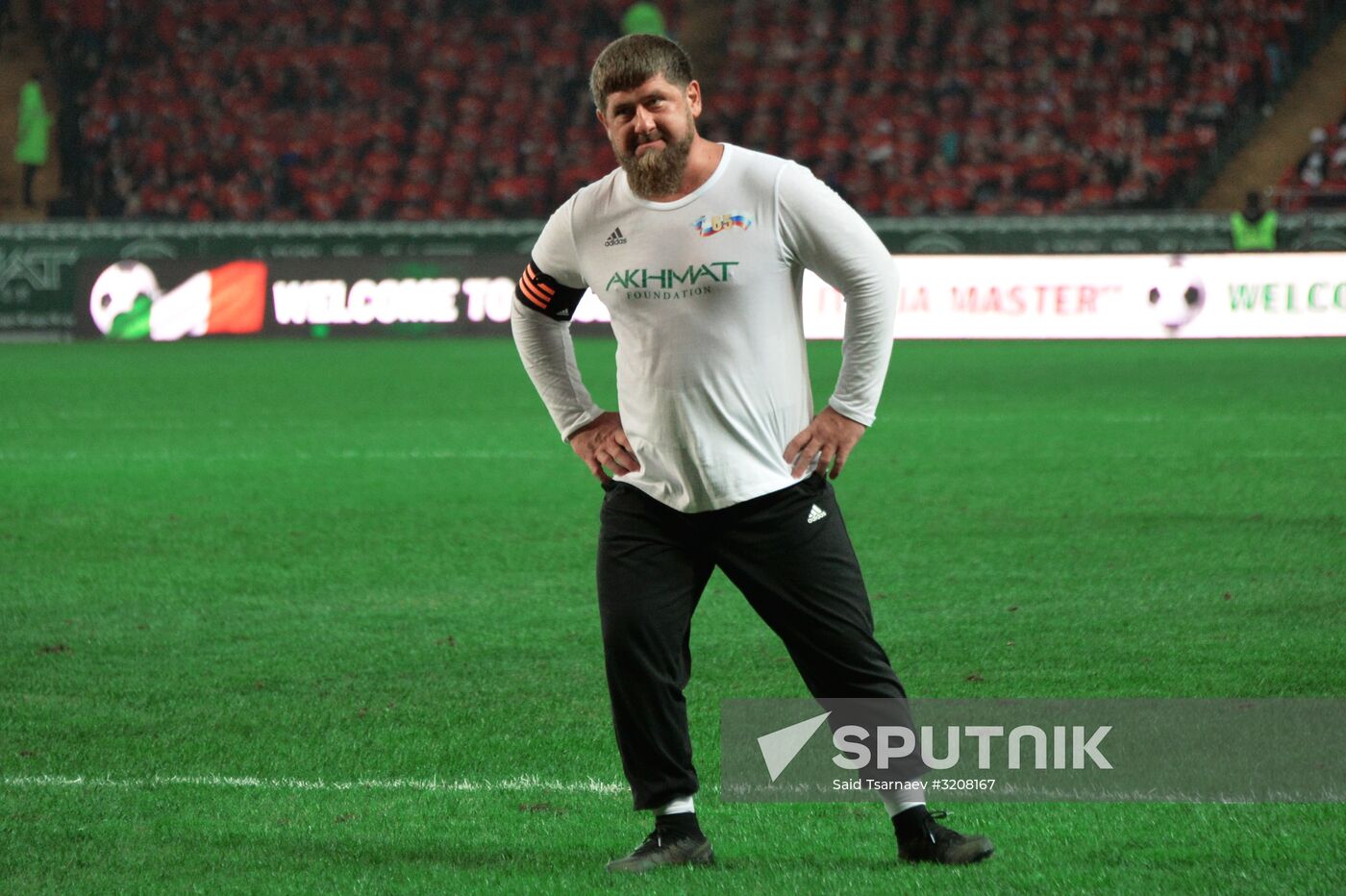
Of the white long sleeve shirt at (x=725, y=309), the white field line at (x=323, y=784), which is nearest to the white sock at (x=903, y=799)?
the white long sleeve shirt at (x=725, y=309)

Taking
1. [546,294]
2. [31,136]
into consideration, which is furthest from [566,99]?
[546,294]

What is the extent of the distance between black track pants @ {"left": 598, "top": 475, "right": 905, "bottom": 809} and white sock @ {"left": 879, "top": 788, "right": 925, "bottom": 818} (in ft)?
0.73

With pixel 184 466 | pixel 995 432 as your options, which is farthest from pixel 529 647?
pixel 995 432

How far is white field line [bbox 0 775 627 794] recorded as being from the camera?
497 cm

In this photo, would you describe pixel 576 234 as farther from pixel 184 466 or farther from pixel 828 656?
pixel 184 466

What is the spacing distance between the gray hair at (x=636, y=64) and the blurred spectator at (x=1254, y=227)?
20.4 meters

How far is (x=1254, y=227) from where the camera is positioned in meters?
23.4

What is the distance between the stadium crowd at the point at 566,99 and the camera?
100 feet

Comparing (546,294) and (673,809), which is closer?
(673,809)

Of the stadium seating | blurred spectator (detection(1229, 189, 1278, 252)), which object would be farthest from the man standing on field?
the stadium seating

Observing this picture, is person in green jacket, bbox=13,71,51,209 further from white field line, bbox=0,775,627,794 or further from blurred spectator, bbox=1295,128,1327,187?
white field line, bbox=0,775,627,794

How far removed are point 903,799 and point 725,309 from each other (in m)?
1.17

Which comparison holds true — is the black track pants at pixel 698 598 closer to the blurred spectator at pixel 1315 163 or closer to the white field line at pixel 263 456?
the white field line at pixel 263 456

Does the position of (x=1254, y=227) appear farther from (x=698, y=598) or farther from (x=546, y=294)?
(x=698, y=598)
